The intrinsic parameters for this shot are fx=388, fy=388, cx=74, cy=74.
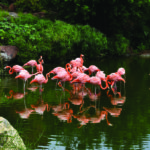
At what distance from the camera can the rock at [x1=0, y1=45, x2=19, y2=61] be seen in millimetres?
15360

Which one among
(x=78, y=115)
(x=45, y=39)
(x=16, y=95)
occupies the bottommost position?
(x=78, y=115)

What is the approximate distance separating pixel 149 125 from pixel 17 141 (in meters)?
2.92

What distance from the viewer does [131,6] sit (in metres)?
22.7

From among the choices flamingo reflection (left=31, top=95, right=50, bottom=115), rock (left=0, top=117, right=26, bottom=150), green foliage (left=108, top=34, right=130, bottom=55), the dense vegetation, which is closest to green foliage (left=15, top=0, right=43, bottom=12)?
the dense vegetation

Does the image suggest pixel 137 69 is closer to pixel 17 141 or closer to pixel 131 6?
pixel 131 6

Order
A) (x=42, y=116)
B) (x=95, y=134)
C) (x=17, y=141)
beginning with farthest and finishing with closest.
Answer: (x=42, y=116), (x=95, y=134), (x=17, y=141)

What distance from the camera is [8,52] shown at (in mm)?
15648

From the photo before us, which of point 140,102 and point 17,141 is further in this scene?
point 140,102

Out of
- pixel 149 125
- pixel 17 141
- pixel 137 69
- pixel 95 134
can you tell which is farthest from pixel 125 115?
pixel 137 69

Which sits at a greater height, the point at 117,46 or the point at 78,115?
the point at 117,46

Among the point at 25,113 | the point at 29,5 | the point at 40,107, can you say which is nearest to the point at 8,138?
the point at 25,113

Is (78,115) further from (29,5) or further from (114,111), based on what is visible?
(29,5)

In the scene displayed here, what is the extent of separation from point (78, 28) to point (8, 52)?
5469 millimetres

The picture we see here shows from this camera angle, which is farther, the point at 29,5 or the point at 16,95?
the point at 29,5
